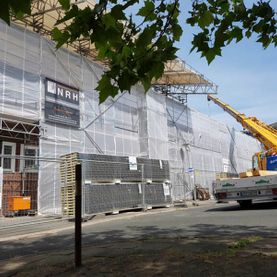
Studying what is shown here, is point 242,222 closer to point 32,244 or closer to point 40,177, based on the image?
point 32,244

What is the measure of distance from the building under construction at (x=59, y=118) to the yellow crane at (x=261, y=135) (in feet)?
15.6

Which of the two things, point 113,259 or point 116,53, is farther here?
point 113,259

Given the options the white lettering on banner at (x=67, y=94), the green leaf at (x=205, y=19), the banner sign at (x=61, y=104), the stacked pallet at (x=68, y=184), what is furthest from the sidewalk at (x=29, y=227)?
the white lettering on banner at (x=67, y=94)

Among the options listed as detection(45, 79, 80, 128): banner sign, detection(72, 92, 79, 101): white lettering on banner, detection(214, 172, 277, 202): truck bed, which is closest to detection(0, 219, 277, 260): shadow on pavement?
detection(214, 172, 277, 202): truck bed

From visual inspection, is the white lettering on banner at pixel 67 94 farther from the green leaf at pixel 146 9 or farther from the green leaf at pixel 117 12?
the green leaf at pixel 117 12

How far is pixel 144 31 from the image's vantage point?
12.4ft

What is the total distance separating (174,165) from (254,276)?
26073mm

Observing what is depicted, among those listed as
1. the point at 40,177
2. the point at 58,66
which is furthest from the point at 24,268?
the point at 58,66

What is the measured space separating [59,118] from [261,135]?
1611 cm

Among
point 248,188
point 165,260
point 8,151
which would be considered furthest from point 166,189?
point 165,260

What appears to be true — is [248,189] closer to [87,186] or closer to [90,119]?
[87,186]

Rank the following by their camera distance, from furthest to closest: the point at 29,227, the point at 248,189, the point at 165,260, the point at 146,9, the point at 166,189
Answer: the point at 166,189, the point at 248,189, the point at 29,227, the point at 165,260, the point at 146,9

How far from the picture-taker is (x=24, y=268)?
6207mm

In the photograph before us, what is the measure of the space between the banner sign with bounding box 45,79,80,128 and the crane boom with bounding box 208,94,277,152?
38.9 feet
